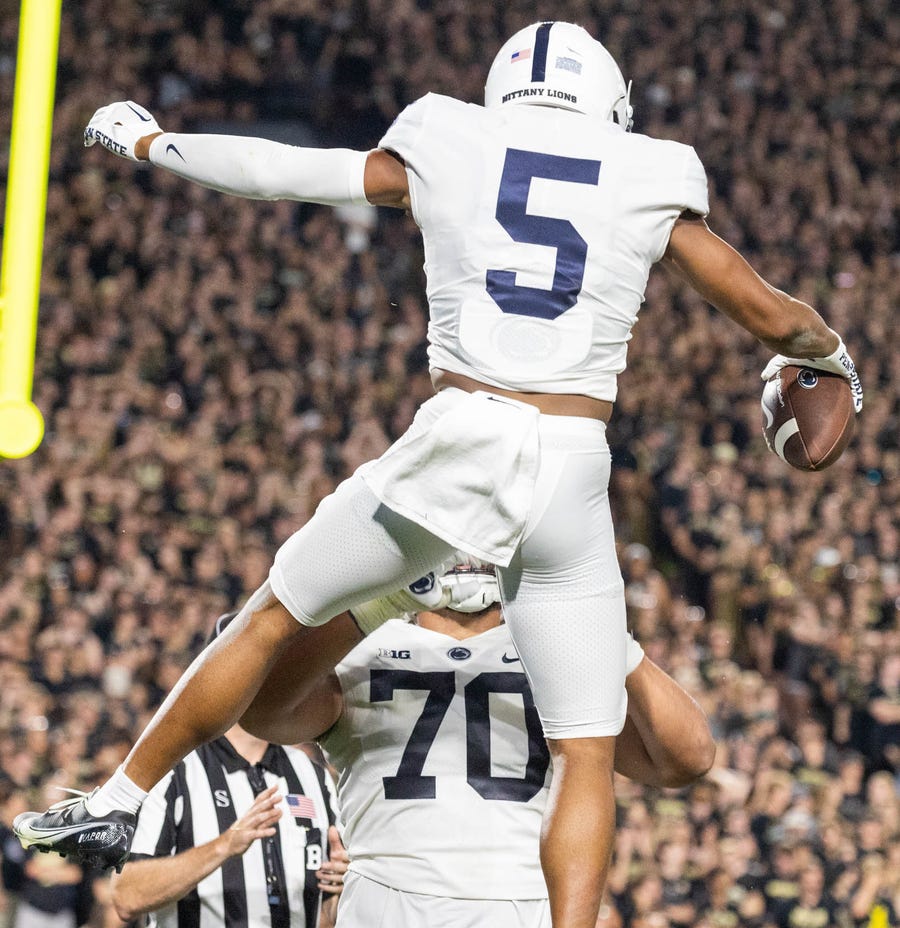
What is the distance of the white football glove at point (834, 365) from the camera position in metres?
2.91

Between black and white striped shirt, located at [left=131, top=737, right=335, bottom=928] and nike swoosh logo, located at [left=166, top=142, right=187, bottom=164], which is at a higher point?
nike swoosh logo, located at [left=166, top=142, right=187, bottom=164]

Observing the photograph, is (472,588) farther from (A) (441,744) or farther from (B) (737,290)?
(B) (737,290)

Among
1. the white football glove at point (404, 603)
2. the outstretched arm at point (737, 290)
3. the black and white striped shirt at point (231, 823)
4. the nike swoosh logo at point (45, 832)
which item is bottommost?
the black and white striped shirt at point (231, 823)

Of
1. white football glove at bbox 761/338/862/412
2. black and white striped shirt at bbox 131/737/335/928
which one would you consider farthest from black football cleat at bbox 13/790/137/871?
white football glove at bbox 761/338/862/412

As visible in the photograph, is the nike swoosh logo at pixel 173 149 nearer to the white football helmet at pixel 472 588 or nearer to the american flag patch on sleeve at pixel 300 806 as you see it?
the white football helmet at pixel 472 588

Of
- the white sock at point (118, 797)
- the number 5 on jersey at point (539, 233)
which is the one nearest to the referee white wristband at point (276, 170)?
the number 5 on jersey at point (539, 233)

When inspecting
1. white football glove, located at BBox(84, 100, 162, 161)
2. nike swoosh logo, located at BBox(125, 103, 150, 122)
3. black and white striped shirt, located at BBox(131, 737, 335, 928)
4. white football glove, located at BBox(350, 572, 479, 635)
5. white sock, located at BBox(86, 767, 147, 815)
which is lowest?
black and white striped shirt, located at BBox(131, 737, 335, 928)

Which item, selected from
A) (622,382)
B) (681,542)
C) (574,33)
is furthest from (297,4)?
(574,33)

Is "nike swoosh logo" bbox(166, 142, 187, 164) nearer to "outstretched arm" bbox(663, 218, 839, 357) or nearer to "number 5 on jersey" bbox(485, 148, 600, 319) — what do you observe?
"number 5 on jersey" bbox(485, 148, 600, 319)

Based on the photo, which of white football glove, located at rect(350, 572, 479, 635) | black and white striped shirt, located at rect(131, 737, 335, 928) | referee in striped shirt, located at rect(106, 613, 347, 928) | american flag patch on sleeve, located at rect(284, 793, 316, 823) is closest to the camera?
white football glove, located at rect(350, 572, 479, 635)

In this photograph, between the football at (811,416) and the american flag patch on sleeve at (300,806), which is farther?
the american flag patch on sleeve at (300,806)

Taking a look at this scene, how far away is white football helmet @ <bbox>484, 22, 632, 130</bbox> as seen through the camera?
270 centimetres

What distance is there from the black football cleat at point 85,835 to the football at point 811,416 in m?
1.44

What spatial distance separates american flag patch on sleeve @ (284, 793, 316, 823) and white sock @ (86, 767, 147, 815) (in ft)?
3.49
